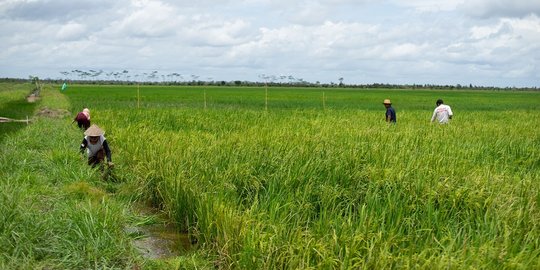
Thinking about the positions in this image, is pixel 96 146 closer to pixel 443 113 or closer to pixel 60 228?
pixel 60 228

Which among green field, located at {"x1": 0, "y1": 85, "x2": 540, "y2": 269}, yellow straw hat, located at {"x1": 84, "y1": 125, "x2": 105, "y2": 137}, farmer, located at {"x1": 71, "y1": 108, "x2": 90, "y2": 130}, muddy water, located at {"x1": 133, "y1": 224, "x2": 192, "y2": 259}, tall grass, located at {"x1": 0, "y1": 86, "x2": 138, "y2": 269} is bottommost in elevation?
muddy water, located at {"x1": 133, "y1": 224, "x2": 192, "y2": 259}

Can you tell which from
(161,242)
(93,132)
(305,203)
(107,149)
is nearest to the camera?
(305,203)

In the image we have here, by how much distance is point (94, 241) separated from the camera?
4.32 meters

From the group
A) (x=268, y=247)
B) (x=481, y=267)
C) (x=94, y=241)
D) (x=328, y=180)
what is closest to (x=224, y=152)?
(x=328, y=180)

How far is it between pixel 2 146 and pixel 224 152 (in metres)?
5.36

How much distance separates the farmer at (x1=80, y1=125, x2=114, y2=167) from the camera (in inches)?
289

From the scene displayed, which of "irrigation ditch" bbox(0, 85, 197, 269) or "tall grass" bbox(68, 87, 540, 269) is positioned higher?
"tall grass" bbox(68, 87, 540, 269)

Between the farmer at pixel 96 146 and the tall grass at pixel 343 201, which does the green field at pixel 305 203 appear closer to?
the tall grass at pixel 343 201


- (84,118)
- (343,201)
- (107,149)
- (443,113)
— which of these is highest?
(443,113)

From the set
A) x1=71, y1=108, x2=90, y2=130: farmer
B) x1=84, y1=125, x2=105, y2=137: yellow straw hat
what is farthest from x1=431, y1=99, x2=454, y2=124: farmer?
x1=84, y1=125, x2=105, y2=137: yellow straw hat

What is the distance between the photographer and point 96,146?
753 cm

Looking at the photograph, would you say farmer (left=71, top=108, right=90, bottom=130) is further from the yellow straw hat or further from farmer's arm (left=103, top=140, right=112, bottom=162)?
the yellow straw hat

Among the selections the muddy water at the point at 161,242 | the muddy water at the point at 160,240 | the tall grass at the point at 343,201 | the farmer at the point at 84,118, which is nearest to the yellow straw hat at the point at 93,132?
the tall grass at the point at 343,201

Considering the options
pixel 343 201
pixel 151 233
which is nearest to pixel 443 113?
pixel 343 201
